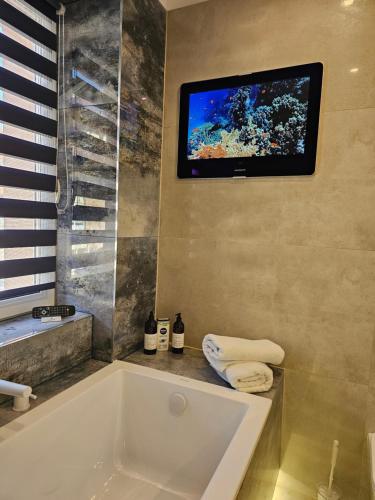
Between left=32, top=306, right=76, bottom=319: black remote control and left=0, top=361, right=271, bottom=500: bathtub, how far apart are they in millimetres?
305

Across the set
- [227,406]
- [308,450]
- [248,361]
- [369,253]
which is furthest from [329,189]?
[308,450]

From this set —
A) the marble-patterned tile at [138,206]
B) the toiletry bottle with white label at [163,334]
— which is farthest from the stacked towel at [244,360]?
the marble-patterned tile at [138,206]

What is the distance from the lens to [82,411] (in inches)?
47.4

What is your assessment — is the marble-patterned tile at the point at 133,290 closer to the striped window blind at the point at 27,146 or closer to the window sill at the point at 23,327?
the window sill at the point at 23,327

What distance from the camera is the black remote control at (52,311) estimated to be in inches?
54.2

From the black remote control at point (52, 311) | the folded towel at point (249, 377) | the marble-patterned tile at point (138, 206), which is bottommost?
the folded towel at point (249, 377)

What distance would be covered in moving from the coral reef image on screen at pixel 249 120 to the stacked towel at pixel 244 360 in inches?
34.5

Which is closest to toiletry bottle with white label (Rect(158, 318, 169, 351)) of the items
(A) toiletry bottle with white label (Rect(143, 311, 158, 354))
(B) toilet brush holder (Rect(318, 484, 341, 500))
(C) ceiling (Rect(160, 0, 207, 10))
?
(A) toiletry bottle with white label (Rect(143, 311, 158, 354))

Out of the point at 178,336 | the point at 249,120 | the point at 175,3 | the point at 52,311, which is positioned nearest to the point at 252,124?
the point at 249,120

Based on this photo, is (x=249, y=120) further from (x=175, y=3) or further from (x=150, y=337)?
(x=150, y=337)

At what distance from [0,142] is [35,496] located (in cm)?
128

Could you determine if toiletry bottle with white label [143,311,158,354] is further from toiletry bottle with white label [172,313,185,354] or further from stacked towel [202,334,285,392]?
stacked towel [202,334,285,392]

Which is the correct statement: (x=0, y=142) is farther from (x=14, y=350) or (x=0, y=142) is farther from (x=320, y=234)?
(x=320, y=234)

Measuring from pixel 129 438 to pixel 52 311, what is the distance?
0.65 m
